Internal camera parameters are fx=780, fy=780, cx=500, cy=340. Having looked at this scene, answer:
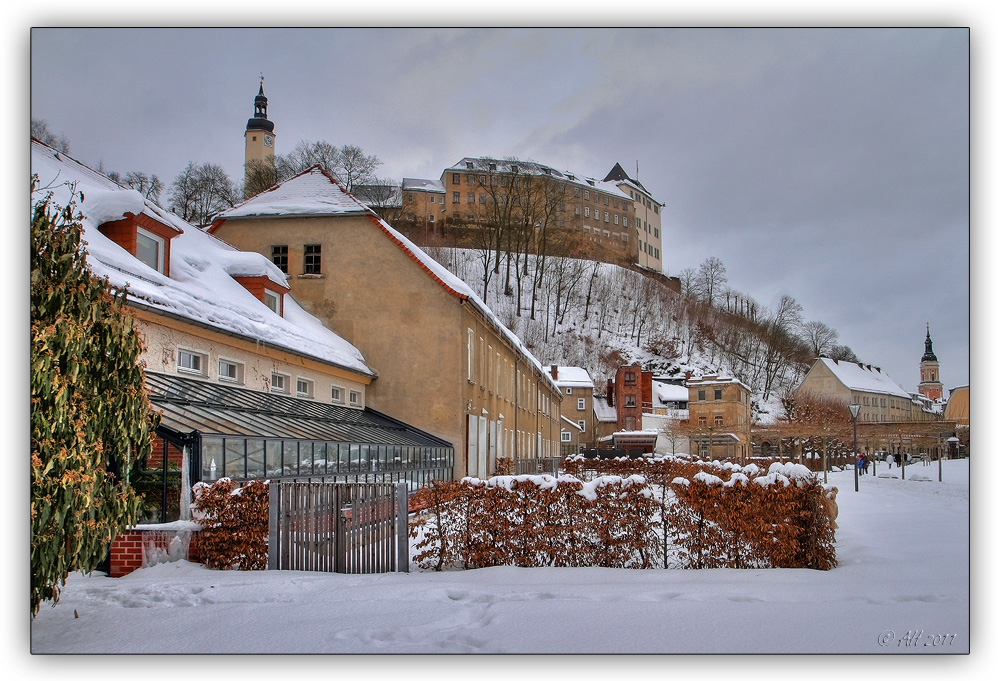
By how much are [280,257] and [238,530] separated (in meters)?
14.0

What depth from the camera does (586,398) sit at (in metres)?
75.4

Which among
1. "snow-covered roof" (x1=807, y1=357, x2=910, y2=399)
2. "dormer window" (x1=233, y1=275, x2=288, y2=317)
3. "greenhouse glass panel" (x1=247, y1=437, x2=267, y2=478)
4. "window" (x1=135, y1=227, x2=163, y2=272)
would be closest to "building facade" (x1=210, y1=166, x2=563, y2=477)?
"dormer window" (x1=233, y1=275, x2=288, y2=317)

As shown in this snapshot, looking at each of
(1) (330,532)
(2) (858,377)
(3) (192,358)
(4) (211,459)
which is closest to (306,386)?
(3) (192,358)

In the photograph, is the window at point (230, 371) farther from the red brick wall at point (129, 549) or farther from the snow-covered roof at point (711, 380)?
the snow-covered roof at point (711, 380)

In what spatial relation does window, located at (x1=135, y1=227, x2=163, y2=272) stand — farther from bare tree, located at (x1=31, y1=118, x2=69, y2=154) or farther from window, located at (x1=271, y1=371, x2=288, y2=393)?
bare tree, located at (x1=31, y1=118, x2=69, y2=154)

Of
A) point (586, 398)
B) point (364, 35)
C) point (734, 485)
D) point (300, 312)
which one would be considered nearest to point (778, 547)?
point (734, 485)

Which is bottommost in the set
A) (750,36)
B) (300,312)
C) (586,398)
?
(586,398)

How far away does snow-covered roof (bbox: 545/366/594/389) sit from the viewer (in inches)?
2867

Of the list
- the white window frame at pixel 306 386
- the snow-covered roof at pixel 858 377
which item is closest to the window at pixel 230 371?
the white window frame at pixel 306 386
